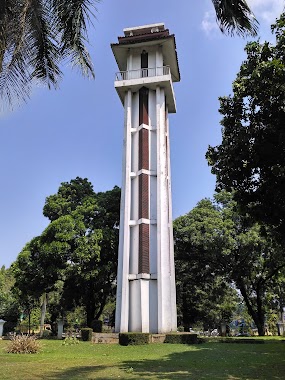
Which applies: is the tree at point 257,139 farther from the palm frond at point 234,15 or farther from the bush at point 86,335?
the bush at point 86,335

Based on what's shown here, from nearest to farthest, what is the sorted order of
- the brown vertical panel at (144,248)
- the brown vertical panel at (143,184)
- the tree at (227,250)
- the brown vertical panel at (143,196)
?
the brown vertical panel at (144,248) → the brown vertical panel at (143,184) → the brown vertical panel at (143,196) → the tree at (227,250)

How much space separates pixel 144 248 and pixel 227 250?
28.2 feet

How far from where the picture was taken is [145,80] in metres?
29.8

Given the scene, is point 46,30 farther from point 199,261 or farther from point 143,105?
point 199,261

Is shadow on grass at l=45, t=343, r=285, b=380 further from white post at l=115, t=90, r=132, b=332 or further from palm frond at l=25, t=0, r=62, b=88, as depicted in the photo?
white post at l=115, t=90, r=132, b=332

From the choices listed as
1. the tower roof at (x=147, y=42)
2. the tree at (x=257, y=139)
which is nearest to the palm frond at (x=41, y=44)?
the tree at (x=257, y=139)

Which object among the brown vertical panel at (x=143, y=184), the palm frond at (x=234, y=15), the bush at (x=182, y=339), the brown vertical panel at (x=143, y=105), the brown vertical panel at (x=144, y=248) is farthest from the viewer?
the brown vertical panel at (x=143, y=105)

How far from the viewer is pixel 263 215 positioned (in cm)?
1270

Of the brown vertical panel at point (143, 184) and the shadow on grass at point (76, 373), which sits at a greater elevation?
the brown vertical panel at point (143, 184)

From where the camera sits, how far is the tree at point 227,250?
3069 centimetres

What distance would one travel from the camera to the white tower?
2442 centimetres

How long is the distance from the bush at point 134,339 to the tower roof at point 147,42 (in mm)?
22488

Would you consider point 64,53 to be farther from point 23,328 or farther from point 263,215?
point 23,328

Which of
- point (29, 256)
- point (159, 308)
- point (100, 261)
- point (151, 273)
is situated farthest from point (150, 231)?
point (29, 256)
